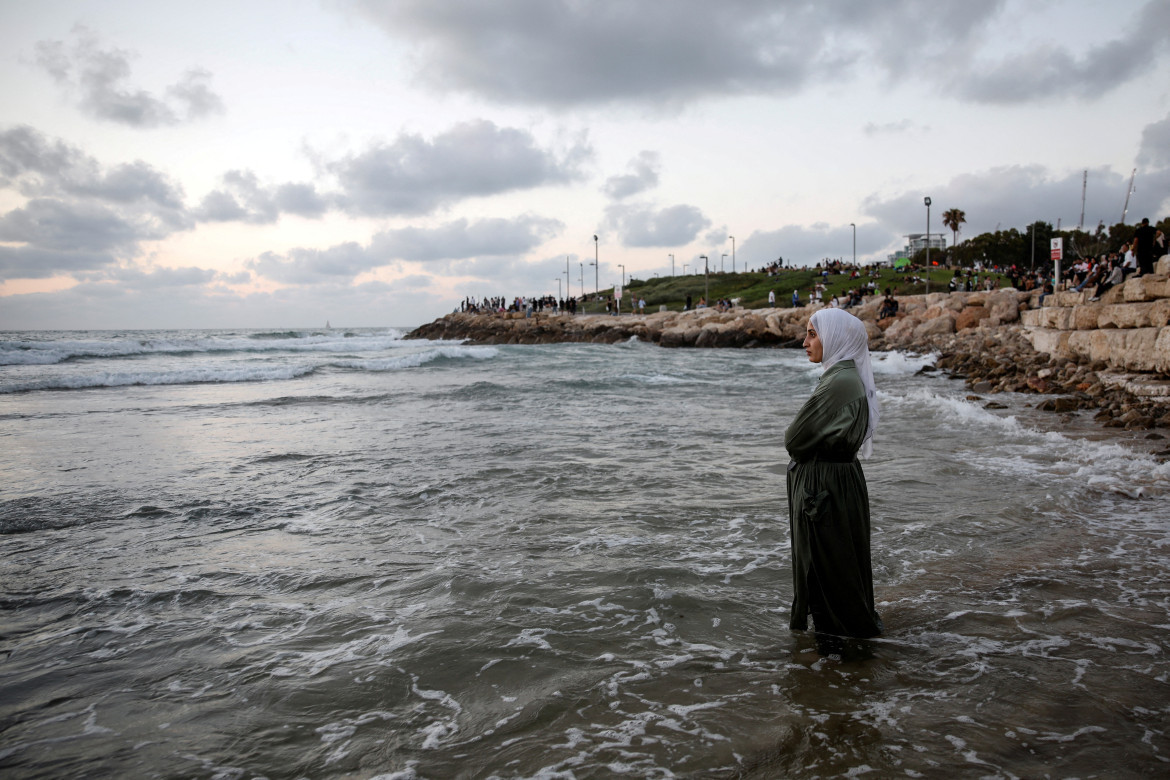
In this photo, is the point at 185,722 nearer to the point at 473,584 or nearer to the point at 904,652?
the point at 473,584

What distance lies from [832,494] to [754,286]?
7814 cm

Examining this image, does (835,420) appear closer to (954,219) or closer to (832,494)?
(832,494)

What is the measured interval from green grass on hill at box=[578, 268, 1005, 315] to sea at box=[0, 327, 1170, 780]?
142ft

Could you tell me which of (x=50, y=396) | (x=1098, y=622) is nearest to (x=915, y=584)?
(x=1098, y=622)

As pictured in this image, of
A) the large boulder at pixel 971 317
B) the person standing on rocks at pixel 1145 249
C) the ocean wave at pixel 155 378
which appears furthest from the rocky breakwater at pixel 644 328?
the person standing on rocks at pixel 1145 249

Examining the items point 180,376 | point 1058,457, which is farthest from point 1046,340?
Answer: point 180,376

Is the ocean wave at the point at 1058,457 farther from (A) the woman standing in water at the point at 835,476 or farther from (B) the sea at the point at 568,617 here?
(A) the woman standing in water at the point at 835,476

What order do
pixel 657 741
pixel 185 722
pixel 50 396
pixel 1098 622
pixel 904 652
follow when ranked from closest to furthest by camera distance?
1. pixel 657 741
2. pixel 185 722
3. pixel 904 652
4. pixel 1098 622
5. pixel 50 396

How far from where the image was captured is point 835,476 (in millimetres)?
3346

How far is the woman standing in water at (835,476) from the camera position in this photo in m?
3.31

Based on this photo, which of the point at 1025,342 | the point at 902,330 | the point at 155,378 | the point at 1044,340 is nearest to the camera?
the point at 1044,340

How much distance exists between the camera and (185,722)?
3105mm

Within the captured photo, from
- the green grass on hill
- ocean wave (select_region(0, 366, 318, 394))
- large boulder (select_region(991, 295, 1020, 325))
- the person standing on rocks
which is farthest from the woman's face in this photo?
the green grass on hill

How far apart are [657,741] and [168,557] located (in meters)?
4.52
